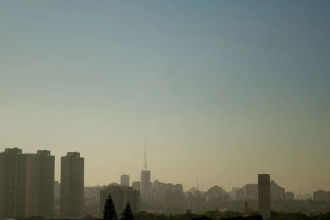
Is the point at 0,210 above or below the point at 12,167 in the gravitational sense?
below

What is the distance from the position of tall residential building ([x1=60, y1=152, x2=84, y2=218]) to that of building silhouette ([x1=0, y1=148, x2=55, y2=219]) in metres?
3.27

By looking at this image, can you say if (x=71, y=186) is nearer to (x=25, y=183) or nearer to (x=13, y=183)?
(x=25, y=183)

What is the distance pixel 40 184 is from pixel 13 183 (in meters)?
7.17

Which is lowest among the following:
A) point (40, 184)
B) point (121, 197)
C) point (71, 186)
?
point (121, 197)

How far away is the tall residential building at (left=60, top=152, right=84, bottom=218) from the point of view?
11844cm

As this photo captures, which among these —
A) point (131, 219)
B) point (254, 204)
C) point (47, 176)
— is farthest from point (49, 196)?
point (254, 204)

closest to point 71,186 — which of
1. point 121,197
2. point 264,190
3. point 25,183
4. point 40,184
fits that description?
point 40,184

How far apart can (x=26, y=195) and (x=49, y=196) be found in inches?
223

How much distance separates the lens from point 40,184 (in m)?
116

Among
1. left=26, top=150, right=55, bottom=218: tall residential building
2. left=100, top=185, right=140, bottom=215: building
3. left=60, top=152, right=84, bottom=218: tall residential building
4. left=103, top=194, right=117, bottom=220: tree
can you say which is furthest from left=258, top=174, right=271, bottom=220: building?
left=26, top=150, right=55, bottom=218: tall residential building

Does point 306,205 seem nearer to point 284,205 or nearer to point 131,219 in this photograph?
point 284,205

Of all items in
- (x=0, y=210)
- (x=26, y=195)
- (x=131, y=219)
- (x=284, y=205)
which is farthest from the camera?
(x=284, y=205)

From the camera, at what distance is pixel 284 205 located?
186 m

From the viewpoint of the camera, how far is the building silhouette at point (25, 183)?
109 m
